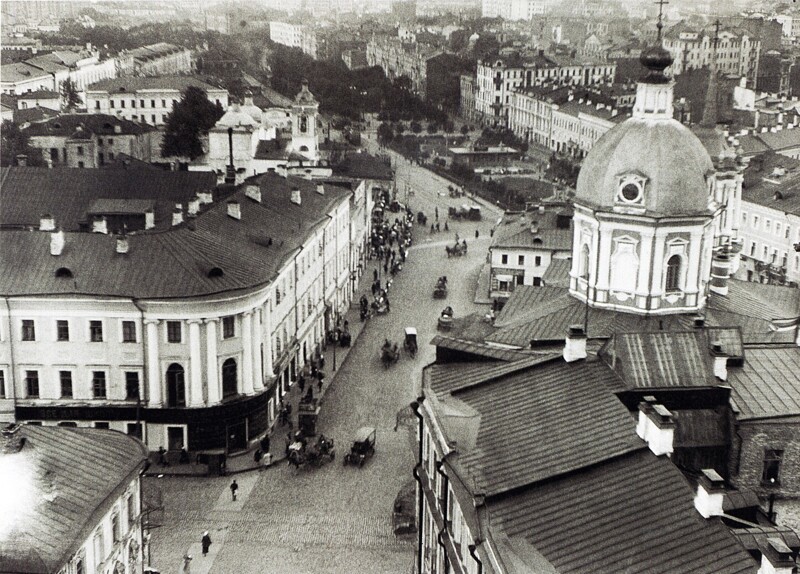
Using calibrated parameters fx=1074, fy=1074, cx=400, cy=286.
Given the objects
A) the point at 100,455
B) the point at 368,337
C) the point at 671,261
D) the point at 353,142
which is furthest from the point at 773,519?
the point at 353,142

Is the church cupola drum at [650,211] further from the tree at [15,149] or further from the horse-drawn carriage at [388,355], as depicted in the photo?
the tree at [15,149]

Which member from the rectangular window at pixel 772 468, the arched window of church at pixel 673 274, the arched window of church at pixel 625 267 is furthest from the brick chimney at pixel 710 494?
the arched window of church at pixel 673 274

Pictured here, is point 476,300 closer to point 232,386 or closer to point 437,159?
point 232,386

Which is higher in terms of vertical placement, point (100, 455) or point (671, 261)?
point (671, 261)

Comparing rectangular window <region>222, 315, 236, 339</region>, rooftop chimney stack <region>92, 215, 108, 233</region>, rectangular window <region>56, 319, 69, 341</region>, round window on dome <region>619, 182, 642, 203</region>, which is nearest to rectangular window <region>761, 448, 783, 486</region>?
round window on dome <region>619, 182, 642, 203</region>

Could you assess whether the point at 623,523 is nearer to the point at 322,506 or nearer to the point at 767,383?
the point at 767,383

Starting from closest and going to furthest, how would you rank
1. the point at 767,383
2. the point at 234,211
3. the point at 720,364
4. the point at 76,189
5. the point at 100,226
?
the point at 720,364 < the point at 767,383 < the point at 234,211 < the point at 100,226 < the point at 76,189

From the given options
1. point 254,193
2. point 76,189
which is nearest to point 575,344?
point 254,193

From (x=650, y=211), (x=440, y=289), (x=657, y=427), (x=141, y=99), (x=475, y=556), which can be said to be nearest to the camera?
(x=475, y=556)
